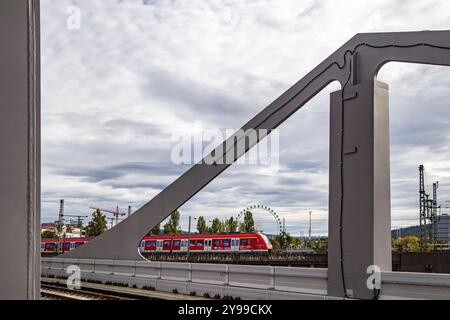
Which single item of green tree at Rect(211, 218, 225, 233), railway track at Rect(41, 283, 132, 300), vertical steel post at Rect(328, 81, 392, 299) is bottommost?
green tree at Rect(211, 218, 225, 233)

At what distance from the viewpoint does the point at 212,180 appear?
16.0 m

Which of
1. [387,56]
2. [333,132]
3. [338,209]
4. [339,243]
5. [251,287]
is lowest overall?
[251,287]

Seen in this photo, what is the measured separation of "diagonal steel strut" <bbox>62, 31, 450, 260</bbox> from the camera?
1066cm

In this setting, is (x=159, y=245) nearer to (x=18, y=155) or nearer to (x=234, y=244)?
(x=234, y=244)

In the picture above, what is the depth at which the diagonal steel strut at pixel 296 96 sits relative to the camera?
10664mm

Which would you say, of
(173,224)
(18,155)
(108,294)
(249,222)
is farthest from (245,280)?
(249,222)

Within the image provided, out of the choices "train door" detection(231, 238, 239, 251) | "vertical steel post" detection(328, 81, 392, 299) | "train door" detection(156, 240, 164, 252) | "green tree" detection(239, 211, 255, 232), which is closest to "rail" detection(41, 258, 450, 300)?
"vertical steel post" detection(328, 81, 392, 299)

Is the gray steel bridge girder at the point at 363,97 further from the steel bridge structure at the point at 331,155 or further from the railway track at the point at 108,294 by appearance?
the railway track at the point at 108,294

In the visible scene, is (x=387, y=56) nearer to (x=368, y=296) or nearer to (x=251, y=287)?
(x=368, y=296)

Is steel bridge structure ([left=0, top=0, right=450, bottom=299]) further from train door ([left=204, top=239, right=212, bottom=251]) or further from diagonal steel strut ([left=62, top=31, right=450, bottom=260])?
train door ([left=204, top=239, right=212, bottom=251])

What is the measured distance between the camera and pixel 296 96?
13.8 meters
